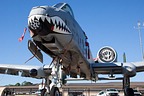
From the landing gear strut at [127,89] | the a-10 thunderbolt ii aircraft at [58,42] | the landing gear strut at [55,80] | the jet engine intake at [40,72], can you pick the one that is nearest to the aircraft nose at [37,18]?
the a-10 thunderbolt ii aircraft at [58,42]

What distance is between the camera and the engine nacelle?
22.3m

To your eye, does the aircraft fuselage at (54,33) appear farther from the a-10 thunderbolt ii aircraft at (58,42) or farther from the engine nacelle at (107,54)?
the engine nacelle at (107,54)

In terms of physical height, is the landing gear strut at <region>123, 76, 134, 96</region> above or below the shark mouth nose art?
below

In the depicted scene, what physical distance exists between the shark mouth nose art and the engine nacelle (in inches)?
481

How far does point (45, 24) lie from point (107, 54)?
567 inches

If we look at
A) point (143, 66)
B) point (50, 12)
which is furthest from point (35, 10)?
point (143, 66)

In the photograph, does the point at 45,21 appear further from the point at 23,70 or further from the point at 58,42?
the point at 23,70

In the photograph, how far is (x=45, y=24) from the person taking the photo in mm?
9820

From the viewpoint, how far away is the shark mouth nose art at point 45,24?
9.56m

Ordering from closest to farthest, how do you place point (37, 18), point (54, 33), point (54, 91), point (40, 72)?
1. point (37, 18)
2. point (54, 33)
3. point (54, 91)
4. point (40, 72)

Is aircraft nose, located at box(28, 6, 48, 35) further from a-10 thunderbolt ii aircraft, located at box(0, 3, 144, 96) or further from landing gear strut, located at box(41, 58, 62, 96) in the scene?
landing gear strut, located at box(41, 58, 62, 96)

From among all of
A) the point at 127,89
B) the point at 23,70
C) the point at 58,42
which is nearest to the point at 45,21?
the point at 58,42

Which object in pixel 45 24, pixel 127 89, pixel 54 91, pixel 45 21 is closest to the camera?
pixel 45 21

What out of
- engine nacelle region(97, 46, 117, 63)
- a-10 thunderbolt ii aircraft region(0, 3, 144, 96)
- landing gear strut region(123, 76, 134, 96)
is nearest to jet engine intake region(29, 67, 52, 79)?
a-10 thunderbolt ii aircraft region(0, 3, 144, 96)
